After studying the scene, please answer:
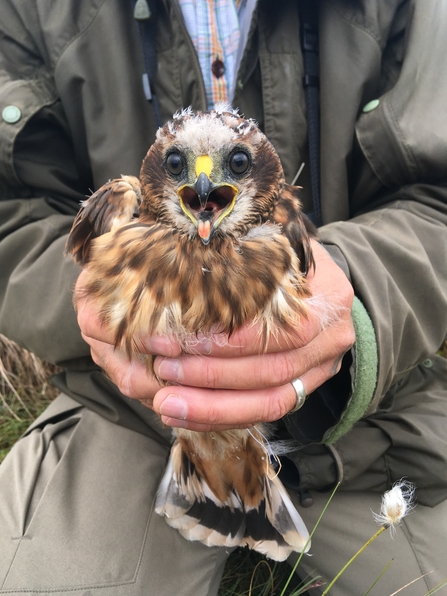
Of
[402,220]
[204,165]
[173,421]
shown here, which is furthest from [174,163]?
[402,220]

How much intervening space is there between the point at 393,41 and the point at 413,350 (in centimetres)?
154

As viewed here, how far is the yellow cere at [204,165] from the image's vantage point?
127 centimetres

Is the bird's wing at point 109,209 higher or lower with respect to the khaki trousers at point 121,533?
higher

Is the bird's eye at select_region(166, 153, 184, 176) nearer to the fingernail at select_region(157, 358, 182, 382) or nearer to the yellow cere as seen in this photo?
the yellow cere

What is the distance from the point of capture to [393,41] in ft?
7.00

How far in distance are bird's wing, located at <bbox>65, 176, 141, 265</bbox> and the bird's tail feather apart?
998 millimetres

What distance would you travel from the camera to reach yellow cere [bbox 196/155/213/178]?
4.16 ft

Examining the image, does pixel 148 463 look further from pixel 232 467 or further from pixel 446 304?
pixel 446 304

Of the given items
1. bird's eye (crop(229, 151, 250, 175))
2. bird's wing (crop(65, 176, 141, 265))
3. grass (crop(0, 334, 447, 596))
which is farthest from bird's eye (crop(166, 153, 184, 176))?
grass (crop(0, 334, 447, 596))

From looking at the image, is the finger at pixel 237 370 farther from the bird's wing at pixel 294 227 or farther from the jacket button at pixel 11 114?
the jacket button at pixel 11 114

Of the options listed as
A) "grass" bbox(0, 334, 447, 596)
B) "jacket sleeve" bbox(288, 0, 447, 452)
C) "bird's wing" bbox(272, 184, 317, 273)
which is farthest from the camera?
"grass" bbox(0, 334, 447, 596)

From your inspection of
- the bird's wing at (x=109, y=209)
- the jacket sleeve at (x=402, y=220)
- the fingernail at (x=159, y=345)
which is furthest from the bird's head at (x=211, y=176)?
the jacket sleeve at (x=402, y=220)

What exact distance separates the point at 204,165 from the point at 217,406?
731mm

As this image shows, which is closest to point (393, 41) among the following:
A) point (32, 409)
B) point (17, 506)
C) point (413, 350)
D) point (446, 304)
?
point (446, 304)
